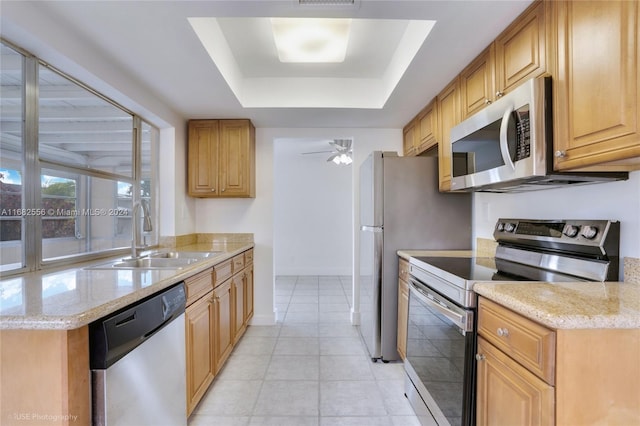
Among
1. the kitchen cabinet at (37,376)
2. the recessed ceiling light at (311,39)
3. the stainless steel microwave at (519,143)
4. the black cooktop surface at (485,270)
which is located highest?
the recessed ceiling light at (311,39)

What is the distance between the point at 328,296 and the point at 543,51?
3758 millimetres

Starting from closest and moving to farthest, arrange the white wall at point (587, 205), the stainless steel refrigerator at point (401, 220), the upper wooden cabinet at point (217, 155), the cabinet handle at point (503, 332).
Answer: the cabinet handle at point (503, 332) → the white wall at point (587, 205) → the stainless steel refrigerator at point (401, 220) → the upper wooden cabinet at point (217, 155)

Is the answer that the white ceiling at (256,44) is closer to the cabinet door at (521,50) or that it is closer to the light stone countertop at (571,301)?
the cabinet door at (521,50)

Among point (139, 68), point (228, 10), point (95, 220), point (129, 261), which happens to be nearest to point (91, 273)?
point (129, 261)

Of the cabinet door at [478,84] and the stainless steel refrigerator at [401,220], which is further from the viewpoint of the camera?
the stainless steel refrigerator at [401,220]

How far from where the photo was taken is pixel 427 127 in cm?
255

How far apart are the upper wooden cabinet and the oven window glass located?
2.09 metres

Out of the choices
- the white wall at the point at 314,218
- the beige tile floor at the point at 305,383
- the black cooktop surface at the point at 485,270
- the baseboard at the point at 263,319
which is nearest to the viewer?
the black cooktop surface at the point at 485,270

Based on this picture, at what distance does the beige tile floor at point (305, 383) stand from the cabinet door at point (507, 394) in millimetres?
735

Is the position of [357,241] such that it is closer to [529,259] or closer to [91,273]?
[529,259]

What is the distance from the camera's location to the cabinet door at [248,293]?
9.57 feet

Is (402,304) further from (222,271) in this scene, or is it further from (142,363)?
(142,363)

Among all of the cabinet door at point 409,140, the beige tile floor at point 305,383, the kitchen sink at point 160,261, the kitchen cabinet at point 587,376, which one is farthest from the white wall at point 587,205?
the kitchen sink at point 160,261

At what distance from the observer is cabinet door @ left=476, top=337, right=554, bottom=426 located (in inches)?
34.6
